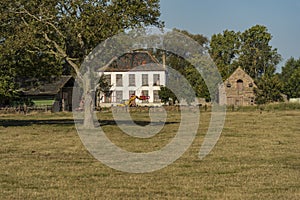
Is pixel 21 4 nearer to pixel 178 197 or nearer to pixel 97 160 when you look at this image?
pixel 97 160

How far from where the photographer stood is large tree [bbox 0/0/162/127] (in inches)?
1237

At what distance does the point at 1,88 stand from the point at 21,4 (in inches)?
291

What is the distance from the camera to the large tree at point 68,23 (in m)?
31.4

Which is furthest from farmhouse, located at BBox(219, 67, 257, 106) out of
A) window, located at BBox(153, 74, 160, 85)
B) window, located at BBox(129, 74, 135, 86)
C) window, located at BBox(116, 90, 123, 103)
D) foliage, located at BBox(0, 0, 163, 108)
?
foliage, located at BBox(0, 0, 163, 108)

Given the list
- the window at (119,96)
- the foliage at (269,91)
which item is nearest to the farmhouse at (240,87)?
the foliage at (269,91)

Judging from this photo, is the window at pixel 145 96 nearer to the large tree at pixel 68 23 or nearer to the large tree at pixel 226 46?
the large tree at pixel 226 46

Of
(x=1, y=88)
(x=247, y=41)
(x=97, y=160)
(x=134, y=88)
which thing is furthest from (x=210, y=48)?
(x=97, y=160)

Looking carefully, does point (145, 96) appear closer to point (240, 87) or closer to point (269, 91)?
point (240, 87)

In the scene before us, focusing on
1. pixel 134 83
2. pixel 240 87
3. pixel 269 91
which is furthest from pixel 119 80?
pixel 269 91

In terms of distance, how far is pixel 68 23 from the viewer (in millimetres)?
32594

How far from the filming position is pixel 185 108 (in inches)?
2667

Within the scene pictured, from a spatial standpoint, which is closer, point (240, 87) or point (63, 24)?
point (63, 24)

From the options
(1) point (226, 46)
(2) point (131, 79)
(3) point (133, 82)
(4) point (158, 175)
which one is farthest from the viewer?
(1) point (226, 46)

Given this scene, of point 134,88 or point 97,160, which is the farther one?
point 134,88
